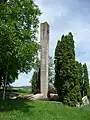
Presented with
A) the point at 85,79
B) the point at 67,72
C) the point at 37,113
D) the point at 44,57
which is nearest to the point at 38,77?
the point at 44,57

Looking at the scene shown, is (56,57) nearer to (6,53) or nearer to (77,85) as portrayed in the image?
(77,85)

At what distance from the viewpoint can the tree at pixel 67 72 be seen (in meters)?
22.4

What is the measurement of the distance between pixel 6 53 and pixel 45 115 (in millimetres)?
3964

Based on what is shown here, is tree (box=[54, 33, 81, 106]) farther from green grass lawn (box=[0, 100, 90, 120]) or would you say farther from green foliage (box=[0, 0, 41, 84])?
green foliage (box=[0, 0, 41, 84])

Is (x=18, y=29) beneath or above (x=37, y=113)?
above

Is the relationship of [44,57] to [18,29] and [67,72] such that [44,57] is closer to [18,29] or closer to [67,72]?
[67,72]

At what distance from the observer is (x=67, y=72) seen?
2314 cm

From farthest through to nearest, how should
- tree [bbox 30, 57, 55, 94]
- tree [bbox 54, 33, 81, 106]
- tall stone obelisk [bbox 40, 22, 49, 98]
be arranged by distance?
tree [bbox 30, 57, 55, 94]
tall stone obelisk [bbox 40, 22, 49, 98]
tree [bbox 54, 33, 81, 106]

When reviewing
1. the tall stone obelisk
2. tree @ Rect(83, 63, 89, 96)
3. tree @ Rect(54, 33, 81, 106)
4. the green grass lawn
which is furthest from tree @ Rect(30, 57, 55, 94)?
the green grass lawn

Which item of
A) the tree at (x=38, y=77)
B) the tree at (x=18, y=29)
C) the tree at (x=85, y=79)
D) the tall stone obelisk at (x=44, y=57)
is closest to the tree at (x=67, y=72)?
the tall stone obelisk at (x=44, y=57)

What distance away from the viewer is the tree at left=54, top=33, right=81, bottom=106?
22.4 metres

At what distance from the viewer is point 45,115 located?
1535 cm

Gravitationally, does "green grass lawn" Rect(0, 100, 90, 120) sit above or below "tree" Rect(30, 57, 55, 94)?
below

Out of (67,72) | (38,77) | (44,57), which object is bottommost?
(38,77)
